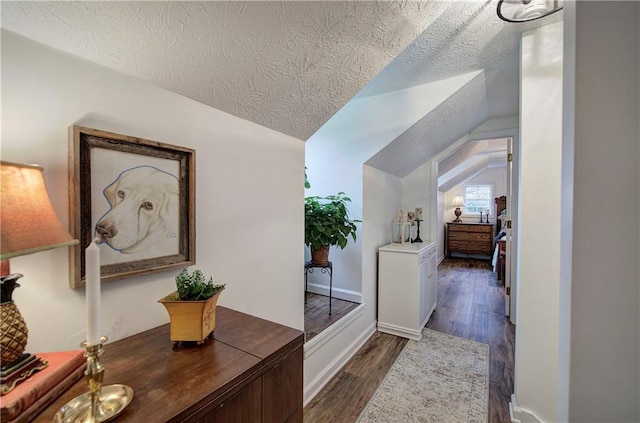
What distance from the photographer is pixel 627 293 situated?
0.50m

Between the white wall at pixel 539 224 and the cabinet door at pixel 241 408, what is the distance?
165cm

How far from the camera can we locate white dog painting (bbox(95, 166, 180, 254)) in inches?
33.1

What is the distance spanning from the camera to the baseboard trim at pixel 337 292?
252cm

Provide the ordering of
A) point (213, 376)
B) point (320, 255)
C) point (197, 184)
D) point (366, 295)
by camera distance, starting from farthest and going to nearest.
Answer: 1. point (366, 295)
2. point (320, 255)
3. point (197, 184)
4. point (213, 376)

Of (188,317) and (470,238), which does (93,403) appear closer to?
(188,317)

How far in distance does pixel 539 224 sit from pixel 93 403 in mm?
2065

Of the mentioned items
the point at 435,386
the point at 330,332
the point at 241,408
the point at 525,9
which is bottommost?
the point at 435,386

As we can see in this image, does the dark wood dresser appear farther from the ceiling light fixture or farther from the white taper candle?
the ceiling light fixture

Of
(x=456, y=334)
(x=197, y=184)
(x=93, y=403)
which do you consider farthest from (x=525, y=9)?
(x=456, y=334)

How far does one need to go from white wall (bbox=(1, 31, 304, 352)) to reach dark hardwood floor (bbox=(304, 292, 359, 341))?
316 mm

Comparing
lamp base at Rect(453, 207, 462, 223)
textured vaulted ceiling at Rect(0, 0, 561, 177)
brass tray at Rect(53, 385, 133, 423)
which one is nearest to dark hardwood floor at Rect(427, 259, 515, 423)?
lamp base at Rect(453, 207, 462, 223)

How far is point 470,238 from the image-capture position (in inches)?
239

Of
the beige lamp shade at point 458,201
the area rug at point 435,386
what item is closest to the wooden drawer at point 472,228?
the beige lamp shade at point 458,201

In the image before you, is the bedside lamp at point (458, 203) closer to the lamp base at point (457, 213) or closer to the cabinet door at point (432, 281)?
the lamp base at point (457, 213)
